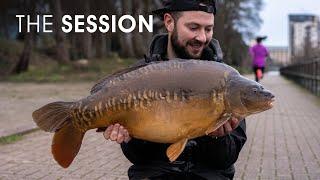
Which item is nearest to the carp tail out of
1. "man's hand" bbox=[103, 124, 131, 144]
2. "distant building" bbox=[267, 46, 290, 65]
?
"man's hand" bbox=[103, 124, 131, 144]

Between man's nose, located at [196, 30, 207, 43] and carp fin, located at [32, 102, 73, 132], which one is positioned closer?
carp fin, located at [32, 102, 73, 132]

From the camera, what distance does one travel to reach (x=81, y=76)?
1237 inches

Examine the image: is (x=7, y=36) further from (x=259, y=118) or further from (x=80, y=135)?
(x=80, y=135)

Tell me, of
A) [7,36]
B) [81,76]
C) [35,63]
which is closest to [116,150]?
[81,76]

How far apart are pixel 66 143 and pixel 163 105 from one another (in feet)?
1.69

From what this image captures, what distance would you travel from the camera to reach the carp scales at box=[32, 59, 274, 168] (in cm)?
261

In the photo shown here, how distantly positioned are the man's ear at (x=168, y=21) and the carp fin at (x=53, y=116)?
751mm

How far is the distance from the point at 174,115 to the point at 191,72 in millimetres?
233

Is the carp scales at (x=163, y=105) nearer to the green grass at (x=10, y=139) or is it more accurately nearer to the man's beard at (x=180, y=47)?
the man's beard at (x=180, y=47)

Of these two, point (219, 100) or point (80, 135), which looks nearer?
point (219, 100)

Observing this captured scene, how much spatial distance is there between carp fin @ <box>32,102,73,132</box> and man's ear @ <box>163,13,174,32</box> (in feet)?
2.46

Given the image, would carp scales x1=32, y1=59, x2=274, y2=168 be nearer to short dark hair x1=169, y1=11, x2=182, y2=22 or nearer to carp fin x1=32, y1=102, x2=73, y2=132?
carp fin x1=32, y1=102, x2=73, y2=132

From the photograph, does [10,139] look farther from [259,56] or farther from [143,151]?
[259,56]

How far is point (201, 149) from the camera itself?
3.22 metres
